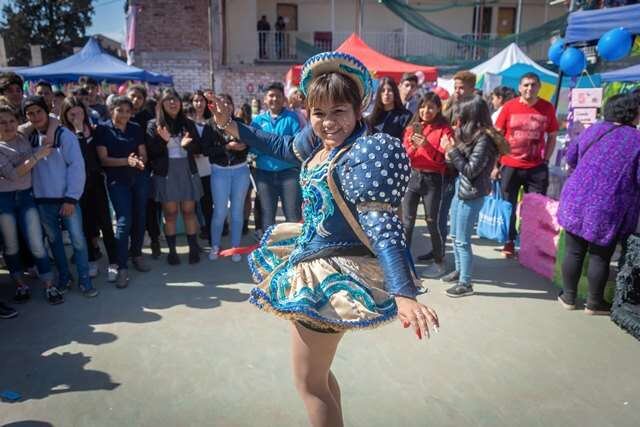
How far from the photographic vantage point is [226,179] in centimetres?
505

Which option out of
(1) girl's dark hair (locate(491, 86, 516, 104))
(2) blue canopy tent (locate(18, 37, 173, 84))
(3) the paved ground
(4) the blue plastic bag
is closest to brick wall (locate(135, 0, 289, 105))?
(2) blue canopy tent (locate(18, 37, 173, 84))

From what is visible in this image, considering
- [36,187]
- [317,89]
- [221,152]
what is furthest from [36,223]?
[317,89]

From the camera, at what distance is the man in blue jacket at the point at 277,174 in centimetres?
491

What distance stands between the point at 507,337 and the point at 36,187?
390cm

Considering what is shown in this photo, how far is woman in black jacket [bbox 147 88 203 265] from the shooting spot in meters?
4.82

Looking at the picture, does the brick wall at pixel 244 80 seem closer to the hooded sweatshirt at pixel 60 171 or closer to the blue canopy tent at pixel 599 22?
the blue canopy tent at pixel 599 22

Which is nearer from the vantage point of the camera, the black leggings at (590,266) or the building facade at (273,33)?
the black leggings at (590,266)

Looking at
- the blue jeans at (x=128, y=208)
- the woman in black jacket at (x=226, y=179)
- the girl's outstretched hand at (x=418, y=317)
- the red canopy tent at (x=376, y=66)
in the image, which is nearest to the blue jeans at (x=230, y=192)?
the woman in black jacket at (x=226, y=179)

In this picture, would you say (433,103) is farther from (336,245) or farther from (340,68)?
(336,245)

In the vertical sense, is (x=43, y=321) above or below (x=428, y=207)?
below

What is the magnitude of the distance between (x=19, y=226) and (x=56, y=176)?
1.70 ft

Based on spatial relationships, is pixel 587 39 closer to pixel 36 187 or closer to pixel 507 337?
pixel 507 337

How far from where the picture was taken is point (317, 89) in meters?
1.72

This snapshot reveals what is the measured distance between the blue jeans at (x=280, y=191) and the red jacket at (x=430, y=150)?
118 cm
